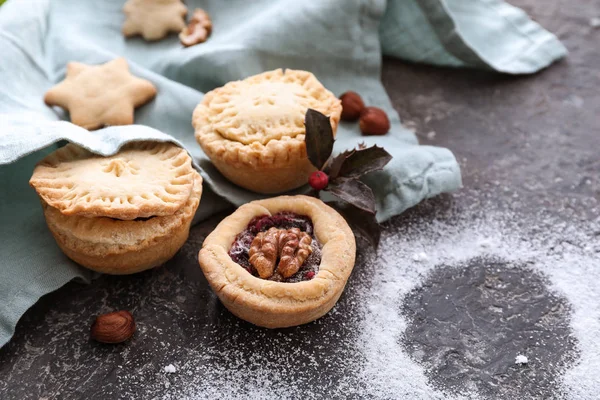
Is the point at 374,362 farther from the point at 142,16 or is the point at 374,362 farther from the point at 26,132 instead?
the point at 142,16

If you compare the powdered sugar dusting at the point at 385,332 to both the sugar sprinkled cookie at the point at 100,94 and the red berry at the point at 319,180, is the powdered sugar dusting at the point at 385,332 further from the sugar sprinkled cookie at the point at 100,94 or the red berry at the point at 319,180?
the sugar sprinkled cookie at the point at 100,94

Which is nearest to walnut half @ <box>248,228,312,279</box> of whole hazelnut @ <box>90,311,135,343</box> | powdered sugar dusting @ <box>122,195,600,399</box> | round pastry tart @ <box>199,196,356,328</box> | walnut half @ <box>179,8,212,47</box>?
round pastry tart @ <box>199,196,356,328</box>

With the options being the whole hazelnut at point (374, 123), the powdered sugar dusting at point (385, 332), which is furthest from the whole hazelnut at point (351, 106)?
the powdered sugar dusting at point (385, 332)

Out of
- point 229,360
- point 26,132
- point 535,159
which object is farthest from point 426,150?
point 26,132

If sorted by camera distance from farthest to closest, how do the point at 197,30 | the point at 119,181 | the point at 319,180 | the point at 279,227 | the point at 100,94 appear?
1. the point at 197,30
2. the point at 100,94
3. the point at 319,180
4. the point at 279,227
5. the point at 119,181

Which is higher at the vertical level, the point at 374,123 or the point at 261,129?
the point at 261,129

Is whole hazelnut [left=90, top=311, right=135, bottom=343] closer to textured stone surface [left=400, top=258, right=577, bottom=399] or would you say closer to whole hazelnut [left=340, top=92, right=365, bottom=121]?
textured stone surface [left=400, top=258, right=577, bottom=399]

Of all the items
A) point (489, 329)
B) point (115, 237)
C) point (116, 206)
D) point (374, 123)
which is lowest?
point (489, 329)

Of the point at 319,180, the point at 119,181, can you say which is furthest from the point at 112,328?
the point at 319,180

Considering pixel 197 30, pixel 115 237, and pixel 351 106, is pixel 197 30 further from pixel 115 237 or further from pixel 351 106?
pixel 115 237
